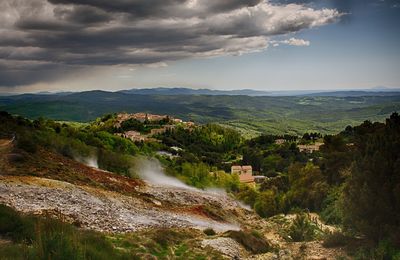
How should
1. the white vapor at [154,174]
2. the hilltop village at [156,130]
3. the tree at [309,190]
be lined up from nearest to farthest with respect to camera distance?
the tree at [309,190], the white vapor at [154,174], the hilltop village at [156,130]

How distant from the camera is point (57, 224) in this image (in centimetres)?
1484

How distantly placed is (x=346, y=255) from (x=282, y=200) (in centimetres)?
2695

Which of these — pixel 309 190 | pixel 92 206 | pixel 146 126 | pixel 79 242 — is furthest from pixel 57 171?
pixel 146 126

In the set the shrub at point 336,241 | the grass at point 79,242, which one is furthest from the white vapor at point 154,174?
the shrub at point 336,241

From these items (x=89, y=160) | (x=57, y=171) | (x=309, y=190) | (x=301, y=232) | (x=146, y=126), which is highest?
(x=57, y=171)

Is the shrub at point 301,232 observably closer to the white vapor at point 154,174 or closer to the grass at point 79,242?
the grass at point 79,242

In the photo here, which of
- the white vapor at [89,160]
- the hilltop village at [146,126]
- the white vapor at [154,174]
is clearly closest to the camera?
the white vapor at [89,160]

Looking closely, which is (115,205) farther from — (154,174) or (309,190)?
(154,174)

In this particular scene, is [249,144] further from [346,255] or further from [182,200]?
[346,255]

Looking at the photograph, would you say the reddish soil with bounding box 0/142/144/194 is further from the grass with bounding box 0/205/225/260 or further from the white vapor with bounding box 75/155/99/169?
the grass with bounding box 0/205/225/260

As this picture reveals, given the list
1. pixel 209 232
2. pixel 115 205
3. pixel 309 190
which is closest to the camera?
pixel 209 232

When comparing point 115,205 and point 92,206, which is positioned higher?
point 92,206

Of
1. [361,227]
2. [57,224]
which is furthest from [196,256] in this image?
[361,227]

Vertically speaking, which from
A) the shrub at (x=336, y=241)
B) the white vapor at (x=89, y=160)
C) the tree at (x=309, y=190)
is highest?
the white vapor at (x=89, y=160)
